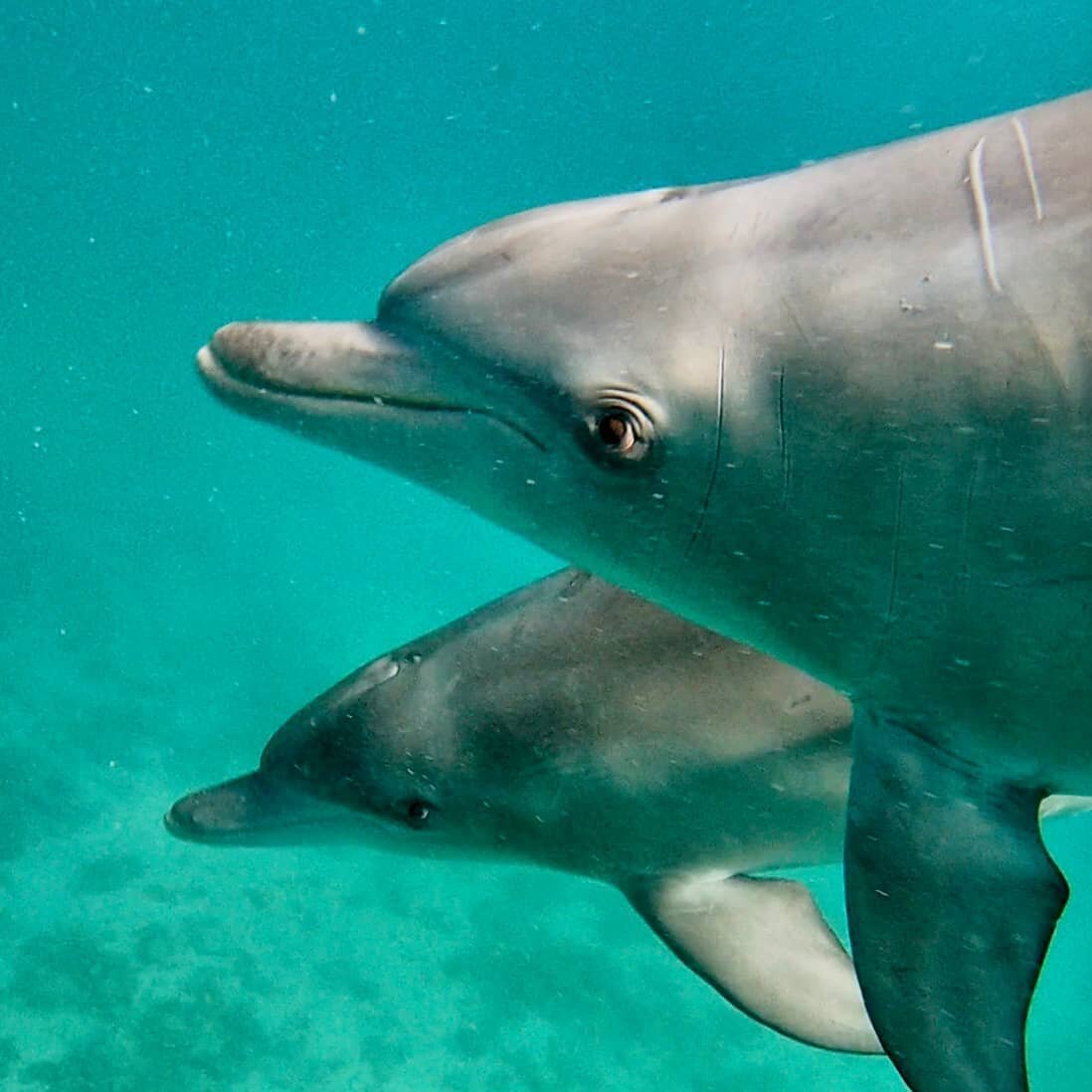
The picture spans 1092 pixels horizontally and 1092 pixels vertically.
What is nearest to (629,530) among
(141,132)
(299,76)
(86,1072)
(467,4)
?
(86,1072)

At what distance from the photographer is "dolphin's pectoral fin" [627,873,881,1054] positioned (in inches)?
212

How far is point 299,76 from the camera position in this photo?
123ft

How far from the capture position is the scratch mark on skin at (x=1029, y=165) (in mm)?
2645

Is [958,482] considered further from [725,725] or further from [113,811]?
[113,811]

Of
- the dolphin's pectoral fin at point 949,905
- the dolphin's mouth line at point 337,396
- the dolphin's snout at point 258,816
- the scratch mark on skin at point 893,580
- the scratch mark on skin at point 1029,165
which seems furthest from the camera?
the dolphin's snout at point 258,816

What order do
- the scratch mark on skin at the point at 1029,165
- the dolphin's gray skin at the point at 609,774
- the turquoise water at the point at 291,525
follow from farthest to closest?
the turquoise water at the point at 291,525 → the dolphin's gray skin at the point at 609,774 → the scratch mark on skin at the point at 1029,165

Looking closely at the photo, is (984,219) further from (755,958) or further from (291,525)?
(291,525)

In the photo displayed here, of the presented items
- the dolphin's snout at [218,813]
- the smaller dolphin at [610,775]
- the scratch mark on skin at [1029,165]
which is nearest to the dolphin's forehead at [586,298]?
the scratch mark on skin at [1029,165]

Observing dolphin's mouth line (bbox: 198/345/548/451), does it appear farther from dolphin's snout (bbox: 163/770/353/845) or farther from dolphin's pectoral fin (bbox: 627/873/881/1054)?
dolphin's pectoral fin (bbox: 627/873/881/1054)

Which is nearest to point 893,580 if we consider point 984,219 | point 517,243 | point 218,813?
→ point 984,219

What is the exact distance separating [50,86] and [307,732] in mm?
41848

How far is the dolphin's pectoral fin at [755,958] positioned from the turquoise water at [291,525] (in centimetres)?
1042

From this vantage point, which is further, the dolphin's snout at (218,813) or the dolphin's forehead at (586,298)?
the dolphin's snout at (218,813)

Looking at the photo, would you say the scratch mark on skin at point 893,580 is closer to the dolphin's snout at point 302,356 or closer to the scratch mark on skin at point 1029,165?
the scratch mark on skin at point 1029,165
